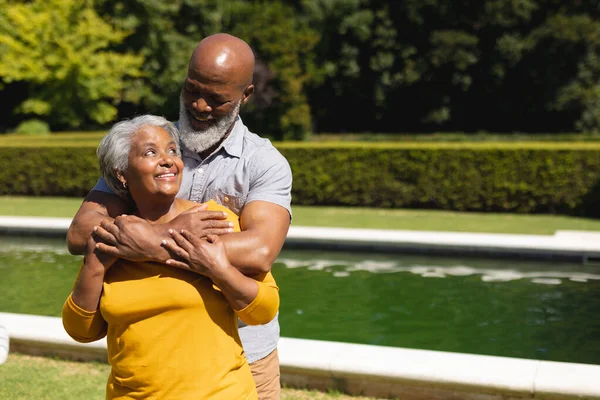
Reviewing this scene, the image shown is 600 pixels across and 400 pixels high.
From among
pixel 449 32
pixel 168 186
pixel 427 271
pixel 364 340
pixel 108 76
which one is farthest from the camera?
pixel 449 32

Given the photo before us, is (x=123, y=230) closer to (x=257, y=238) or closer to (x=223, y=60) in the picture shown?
(x=257, y=238)

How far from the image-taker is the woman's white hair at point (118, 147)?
2.10 metres

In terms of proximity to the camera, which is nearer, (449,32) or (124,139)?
(124,139)

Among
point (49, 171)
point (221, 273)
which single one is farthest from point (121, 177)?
point (49, 171)

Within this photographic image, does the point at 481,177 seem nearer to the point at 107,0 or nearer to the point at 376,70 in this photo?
the point at 107,0

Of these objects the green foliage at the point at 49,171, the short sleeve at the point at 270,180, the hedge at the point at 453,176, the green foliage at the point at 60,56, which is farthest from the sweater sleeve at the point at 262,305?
the green foliage at the point at 60,56

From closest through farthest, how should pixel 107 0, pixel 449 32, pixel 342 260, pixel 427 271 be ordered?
pixel 427 271
pixel 342 260
pixel 107 0
pixel 449 32

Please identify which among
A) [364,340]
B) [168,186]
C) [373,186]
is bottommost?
[373,186]

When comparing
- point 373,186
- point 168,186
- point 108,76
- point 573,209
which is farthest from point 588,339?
point 108,76

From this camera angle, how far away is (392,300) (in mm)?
8117

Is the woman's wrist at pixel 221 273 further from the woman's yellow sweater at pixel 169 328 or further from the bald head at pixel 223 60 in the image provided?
the bald head at pixel 223 60

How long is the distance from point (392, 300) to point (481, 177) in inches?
267

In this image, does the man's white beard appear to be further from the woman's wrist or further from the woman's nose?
the woman's wrist

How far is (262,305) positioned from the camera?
6.89 ft
